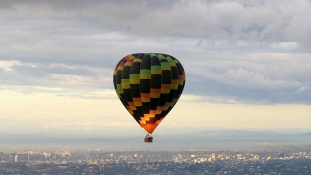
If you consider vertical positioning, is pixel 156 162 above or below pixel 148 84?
below

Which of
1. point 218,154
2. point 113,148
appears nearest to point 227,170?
point 218,154

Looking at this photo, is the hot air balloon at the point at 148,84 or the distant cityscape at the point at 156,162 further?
the distant cityscape at the point at 156,162

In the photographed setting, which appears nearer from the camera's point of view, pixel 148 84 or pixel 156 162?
pixel 148 84

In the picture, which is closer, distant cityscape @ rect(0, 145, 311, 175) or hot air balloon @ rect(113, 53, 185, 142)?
hot air balloon @ rect(113, 53, 185, 142)

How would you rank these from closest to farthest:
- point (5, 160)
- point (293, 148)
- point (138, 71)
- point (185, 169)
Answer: point (138, 71) → point (185, 169) → point (5, 160) → point (293, 148)

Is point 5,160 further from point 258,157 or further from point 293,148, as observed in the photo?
point 293,148
